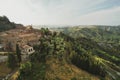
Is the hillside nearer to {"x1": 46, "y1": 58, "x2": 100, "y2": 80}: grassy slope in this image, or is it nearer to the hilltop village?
{"x1": 46, "y1": 58, "x2": 100, "y2": 80}: grassy slope

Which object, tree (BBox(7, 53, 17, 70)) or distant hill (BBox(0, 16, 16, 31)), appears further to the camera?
distant hill (BBox(0, 16, 16, 31))

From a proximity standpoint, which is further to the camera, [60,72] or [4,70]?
[4,70]

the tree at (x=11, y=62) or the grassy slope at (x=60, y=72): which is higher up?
the tree at (x=11, y=62)

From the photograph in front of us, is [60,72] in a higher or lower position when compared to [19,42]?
lower

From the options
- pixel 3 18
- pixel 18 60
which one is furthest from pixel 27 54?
pixel 3 18

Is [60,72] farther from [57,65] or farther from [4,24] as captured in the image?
[4,24]

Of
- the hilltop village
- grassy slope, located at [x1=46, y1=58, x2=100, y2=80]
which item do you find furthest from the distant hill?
grassy slope, located at [x1=46, y1=58, x2=100, y2=80]

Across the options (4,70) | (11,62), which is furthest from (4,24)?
(11,62)

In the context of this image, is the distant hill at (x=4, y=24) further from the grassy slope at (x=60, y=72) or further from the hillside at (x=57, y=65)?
the grassy slope at (x=60, y=72)

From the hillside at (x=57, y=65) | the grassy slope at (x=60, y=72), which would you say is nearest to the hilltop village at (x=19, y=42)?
the hillside at (x=57, y=65)

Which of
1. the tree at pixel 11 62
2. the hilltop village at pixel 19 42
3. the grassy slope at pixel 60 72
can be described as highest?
the hilltop village at pixel 19 42

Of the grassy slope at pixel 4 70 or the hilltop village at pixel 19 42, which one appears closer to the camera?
the grassy slope at pixel 4 70
